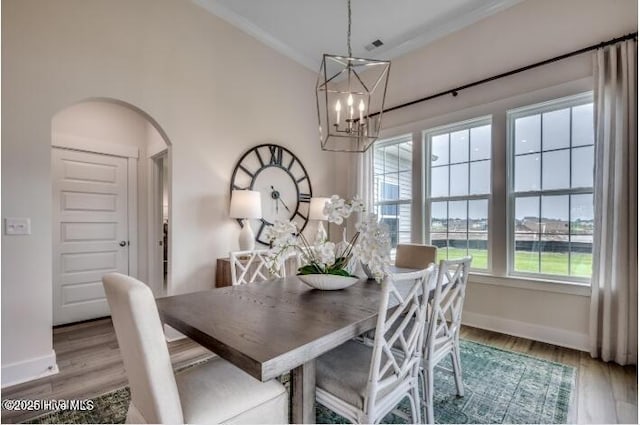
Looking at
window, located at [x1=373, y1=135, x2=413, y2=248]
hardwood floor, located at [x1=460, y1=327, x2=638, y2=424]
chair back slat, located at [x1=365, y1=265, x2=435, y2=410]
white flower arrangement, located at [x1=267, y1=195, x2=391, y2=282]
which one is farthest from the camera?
window, located at [x1=373, y1=135, x2=413, y2=248]

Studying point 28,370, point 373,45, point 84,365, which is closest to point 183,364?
point 84,365

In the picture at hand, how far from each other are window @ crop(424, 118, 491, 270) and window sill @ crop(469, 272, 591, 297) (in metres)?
0.15

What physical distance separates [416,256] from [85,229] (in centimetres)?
374

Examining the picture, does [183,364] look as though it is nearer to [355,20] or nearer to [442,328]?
[442,328]

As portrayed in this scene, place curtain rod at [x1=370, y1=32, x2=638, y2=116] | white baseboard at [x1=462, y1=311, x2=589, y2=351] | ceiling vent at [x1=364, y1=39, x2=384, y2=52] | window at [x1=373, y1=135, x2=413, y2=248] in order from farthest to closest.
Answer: window at [x1=373, y1=135, x2=413, y2=248] < ceiling vent at [x1=364, y1=39, x2=384, y2=52] < white baseboard at [x1=462, y1=311, x2=589, y2=351] < curtain rod at [x1=370, y1=32, x2=638, y2=116]

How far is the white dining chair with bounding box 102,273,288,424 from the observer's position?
0.97 m

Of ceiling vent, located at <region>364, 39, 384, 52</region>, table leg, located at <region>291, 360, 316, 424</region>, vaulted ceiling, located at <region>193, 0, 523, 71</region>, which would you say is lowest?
table leg, located at <region>291, 360, 316, 424</region>

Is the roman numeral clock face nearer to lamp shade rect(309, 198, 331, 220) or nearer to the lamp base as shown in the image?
lamp shade rect(309, 198, 331, 220)

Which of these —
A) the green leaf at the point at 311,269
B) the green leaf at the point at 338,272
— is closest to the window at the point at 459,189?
the green leaf at the point at 338,272

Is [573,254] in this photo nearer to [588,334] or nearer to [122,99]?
[588,334]

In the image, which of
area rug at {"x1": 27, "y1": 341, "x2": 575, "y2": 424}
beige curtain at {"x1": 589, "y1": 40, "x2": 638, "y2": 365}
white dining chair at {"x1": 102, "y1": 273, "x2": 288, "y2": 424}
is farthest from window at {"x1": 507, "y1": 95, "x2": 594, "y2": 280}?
white dining chair at {"x1": 102, "y1": 273, "x2": 288, "y2": 424}

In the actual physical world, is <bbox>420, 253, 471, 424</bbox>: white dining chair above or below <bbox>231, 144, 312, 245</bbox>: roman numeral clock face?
below

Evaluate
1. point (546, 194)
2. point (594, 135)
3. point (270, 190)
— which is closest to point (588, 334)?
point (546, 194)

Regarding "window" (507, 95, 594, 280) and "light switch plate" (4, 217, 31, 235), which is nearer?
"light switch plate" (4, 217, 31, 235)
